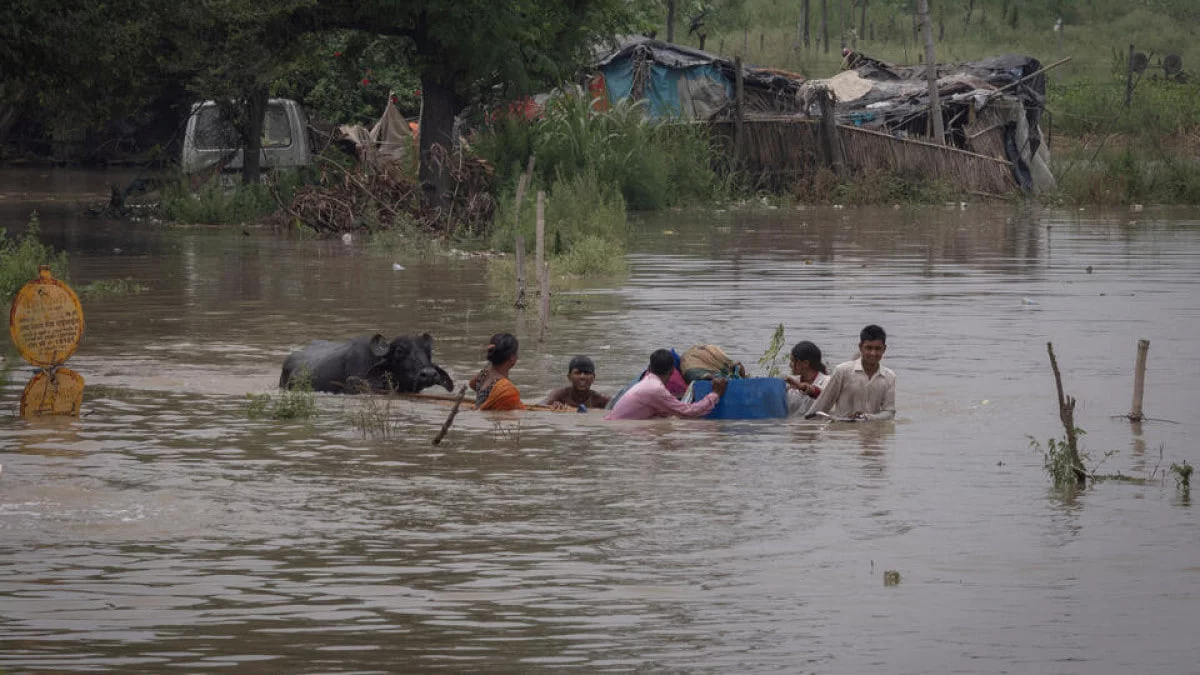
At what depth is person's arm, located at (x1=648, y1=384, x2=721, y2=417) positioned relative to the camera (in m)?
12.2

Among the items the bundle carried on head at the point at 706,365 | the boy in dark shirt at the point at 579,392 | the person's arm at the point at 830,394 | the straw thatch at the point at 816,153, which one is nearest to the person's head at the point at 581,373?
the boy in dark shirt at the point at 579,392

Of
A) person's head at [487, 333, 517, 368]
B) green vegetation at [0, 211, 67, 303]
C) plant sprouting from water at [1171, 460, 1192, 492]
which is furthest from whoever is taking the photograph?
green vegetation at [0, 211, 67, 303]

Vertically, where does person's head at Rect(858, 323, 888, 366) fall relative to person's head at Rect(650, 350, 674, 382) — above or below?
above

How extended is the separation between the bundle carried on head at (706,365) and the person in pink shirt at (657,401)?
0.93 ft

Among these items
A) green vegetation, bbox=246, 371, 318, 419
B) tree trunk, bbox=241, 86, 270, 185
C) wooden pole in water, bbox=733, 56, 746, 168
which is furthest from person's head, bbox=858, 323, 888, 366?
wooden pole in water, bbox=733, 56, 746, 168

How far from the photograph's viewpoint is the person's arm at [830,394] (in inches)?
478

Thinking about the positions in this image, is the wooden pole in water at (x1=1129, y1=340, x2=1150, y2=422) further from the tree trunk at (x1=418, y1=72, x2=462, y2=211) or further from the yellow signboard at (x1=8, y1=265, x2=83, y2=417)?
the tree trunk at (x1=418, y1=72, x2=462, y2=211)

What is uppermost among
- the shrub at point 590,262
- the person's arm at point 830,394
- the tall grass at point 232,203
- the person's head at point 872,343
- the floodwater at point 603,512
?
the tall grass at point 232,203

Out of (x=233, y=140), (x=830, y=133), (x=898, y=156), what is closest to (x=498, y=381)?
(x=233, y=140)

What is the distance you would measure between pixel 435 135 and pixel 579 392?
16.0 meters

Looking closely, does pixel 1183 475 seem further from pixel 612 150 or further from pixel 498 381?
pixel 612 150

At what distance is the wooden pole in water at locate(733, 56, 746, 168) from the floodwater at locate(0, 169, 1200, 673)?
17834mm

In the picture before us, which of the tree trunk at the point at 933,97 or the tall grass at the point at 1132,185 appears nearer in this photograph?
the tree trunk at the point at 933,97

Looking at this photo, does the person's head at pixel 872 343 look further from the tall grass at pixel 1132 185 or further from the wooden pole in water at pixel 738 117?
the tall grass at pixel 1132 185
